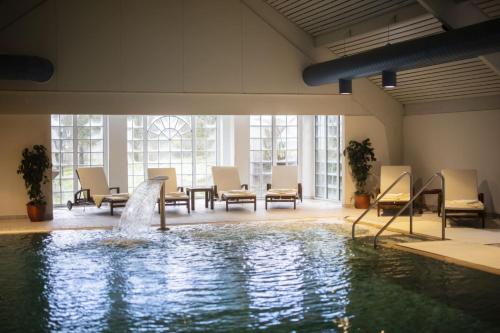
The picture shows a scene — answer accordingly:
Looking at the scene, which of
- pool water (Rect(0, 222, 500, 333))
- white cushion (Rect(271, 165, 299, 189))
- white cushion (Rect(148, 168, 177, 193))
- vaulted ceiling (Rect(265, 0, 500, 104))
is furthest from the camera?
white cushion (Rect(271, 165, 299, 189))

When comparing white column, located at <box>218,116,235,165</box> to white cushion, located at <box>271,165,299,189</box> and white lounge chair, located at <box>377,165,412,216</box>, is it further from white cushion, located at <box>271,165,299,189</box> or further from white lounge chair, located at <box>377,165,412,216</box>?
white lounge chair, located at <box>377,165,412,216</box>

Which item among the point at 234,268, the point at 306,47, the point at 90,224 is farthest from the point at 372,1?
the point at 90,224

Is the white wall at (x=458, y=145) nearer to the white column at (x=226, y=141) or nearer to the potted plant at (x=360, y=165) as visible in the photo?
the potted plant at (x=360, y=165)

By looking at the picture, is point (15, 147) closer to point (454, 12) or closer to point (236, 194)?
point (236, 194)

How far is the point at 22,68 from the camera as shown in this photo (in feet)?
40.0

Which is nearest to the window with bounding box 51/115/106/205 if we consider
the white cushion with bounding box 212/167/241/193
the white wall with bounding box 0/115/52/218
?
the white wall with bounding box 0/115/52/218

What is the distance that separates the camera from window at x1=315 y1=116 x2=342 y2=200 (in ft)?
53.4

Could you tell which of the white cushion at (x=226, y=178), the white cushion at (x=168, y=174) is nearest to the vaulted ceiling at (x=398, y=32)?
the white cushion at (x=226, y=178)

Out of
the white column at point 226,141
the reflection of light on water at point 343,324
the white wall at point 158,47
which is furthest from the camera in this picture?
the white column at point 226,141

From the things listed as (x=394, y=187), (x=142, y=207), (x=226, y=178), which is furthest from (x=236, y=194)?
(x=394, y=187)

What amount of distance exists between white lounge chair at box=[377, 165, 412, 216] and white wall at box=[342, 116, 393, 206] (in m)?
0.91

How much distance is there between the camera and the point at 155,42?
1402cm

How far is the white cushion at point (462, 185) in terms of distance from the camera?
41.7ft

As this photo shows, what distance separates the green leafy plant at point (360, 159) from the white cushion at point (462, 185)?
7.67 ft
